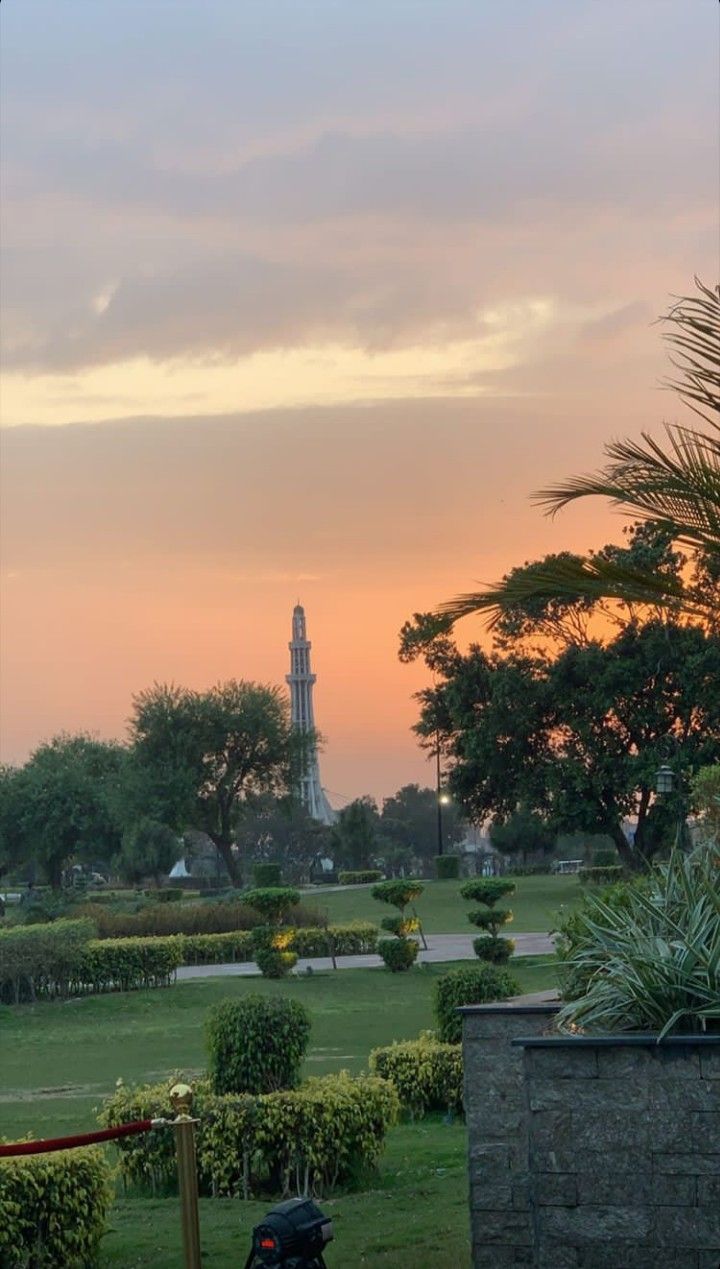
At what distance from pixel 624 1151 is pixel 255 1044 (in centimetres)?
441

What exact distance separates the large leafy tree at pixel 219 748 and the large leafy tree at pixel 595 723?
15454 millimetres

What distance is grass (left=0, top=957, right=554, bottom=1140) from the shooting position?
15.2 m

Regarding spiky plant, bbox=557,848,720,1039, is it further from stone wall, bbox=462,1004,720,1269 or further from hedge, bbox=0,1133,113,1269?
hedge, bbox=0,1133,113,1269

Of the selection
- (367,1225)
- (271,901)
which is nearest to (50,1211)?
(367,1225)

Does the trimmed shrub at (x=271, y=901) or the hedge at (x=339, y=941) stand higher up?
the trimmed shrub at (x=271, y=901)

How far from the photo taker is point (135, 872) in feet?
198

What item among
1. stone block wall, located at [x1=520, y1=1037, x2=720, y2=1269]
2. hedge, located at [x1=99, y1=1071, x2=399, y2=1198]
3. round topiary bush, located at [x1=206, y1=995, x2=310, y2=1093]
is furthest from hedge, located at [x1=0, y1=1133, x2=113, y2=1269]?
stone block wall, located at [x1=520, y1=1037, x2=720, y2=1269]

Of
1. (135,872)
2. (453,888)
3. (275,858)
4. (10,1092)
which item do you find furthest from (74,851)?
(10,1092)

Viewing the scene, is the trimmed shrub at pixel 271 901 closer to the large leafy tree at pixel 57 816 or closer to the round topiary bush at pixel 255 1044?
the round topiary bush at pixel 255 1044

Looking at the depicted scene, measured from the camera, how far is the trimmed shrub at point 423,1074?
1219 centimetres

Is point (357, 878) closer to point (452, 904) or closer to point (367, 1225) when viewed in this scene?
point (452, 904)

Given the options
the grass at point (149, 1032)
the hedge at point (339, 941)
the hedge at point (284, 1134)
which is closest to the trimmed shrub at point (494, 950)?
the grass at point (149, 1032)

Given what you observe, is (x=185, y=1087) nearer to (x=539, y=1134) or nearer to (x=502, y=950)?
(x=539, y=1134)

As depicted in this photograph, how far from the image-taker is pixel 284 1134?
938cm
